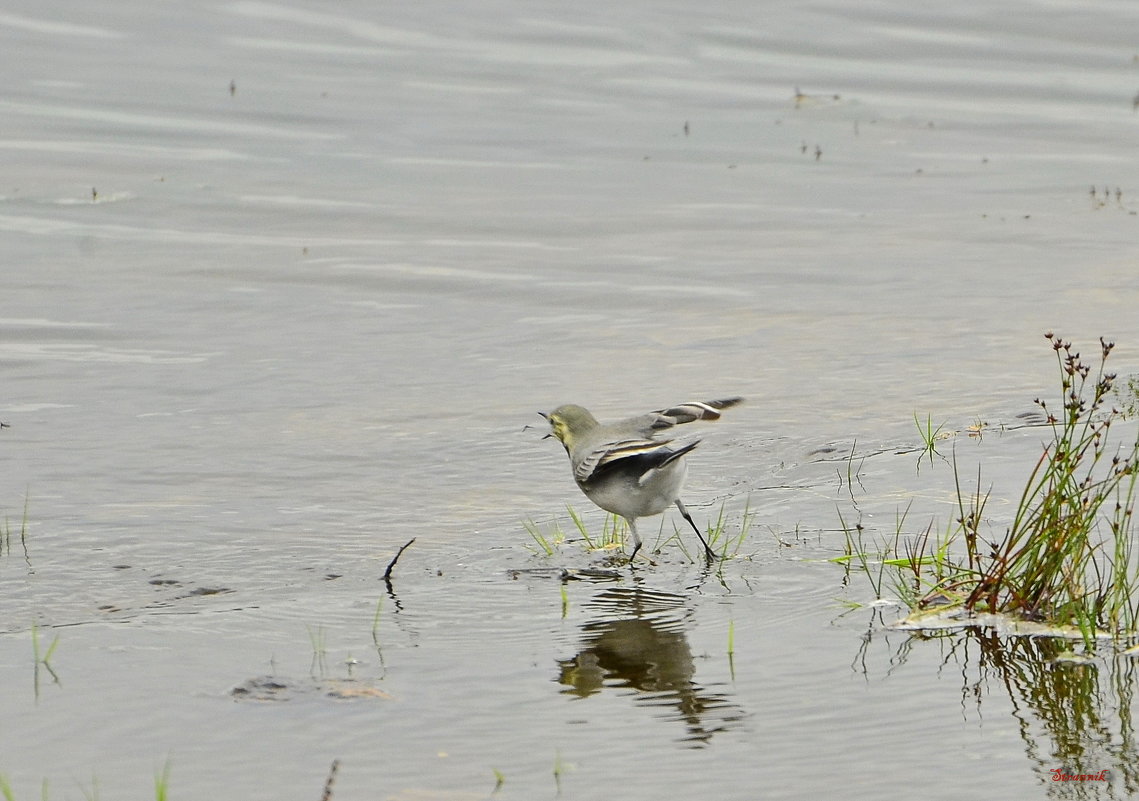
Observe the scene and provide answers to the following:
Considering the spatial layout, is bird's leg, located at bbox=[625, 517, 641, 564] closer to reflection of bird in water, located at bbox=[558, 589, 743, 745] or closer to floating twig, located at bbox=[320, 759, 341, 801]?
reflection of bird in water, located at bbox=[558, 589, 743, 745]

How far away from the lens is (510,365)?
37.3 ft

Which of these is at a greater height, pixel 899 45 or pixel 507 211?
pixel 899 45

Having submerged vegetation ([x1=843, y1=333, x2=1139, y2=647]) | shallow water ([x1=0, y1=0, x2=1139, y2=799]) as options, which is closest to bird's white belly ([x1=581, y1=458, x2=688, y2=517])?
shallow water ([x1=0, y1=0, x2=1139, y2=799])

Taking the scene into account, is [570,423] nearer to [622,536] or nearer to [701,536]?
[622,536]

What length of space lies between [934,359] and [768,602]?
197 inches

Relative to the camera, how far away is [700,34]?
83.6 ft

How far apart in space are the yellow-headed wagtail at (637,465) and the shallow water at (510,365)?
1.28ft

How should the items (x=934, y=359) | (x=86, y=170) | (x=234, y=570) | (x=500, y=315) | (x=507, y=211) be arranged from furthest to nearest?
(x=86, y=170)
(x=507, y=211)
(x=500, y=315)
(x=934, y=359)
(x=234, y=570)

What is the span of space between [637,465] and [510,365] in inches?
164

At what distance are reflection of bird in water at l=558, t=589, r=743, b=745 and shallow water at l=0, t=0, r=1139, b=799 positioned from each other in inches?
0.8

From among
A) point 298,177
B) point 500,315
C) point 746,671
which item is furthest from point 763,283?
point 746,671

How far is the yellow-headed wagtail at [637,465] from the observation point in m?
7.29

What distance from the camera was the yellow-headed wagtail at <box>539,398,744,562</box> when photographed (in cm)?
729

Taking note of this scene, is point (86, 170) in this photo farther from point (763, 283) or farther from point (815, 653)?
point (815, 653)
